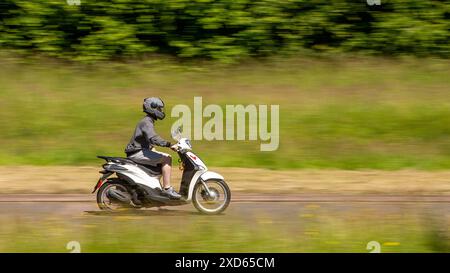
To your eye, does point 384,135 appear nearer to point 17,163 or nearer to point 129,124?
point 129,124

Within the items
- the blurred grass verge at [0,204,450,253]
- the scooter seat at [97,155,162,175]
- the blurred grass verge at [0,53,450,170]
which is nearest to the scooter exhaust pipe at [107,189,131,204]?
the blurred grass verge at [0,204,450,253]

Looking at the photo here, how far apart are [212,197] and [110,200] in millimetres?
1172

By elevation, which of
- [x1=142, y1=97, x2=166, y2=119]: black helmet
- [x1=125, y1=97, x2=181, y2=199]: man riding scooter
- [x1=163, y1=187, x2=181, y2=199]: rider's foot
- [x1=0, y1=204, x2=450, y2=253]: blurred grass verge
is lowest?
[x1=0, y1=204, x2=450, y2=253]: blurred grass verge

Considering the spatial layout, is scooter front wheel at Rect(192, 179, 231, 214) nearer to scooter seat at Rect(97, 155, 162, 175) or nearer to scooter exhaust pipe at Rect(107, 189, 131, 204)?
scooter seat at Rect(97, 155, 162, 175)

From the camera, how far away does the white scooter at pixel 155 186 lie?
10.5m

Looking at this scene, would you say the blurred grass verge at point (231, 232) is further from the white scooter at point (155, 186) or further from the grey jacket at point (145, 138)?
the grey jacket at point (145, 138)

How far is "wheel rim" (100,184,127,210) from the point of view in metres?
10.6

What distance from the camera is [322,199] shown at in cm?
1198

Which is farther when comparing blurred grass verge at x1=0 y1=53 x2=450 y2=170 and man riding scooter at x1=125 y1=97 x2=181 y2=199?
blurred grass verge at x1=0 y1=53 x2=450 y2=170

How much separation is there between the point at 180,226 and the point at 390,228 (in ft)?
7.16

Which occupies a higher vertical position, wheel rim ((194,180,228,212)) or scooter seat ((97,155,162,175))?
scooter seat ((97,155,162,175))

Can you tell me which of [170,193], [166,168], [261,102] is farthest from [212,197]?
[261,102]

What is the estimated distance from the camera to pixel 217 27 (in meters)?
17.6

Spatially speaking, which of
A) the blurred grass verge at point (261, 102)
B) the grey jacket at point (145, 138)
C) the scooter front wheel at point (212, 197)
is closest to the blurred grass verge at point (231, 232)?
the scooter front wheel at point (212, 197)
